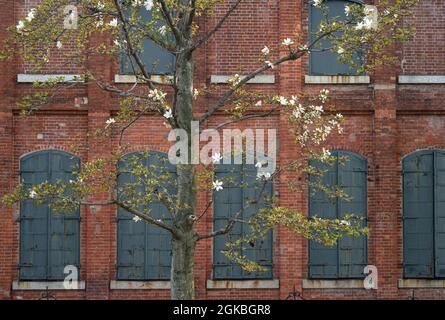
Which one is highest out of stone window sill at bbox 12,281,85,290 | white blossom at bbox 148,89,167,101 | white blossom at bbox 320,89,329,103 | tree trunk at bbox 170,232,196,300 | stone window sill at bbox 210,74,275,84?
stone window sill at bbox 210,74,275,84

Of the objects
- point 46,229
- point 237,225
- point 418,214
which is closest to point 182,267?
point 237,225

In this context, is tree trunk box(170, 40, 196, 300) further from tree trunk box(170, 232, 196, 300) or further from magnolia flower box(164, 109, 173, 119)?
magnolia flower box(164, 109, 173, 119)

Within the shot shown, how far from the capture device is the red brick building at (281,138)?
18.8 m

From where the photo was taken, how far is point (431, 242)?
1919 cm

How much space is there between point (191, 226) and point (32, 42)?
3.51 meters

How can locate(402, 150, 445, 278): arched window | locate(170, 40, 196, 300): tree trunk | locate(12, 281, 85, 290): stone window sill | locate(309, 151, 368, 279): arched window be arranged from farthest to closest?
locate(402, 150, 445, 278): arched window → locate(309, 151, 368, 279): arched window → locate(12, 281, 85, 290): stone window sill → locate(170, 40, 196, 300): tree trunk

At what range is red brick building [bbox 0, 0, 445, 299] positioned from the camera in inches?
741

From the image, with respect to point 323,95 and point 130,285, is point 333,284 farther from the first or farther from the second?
point 323,95

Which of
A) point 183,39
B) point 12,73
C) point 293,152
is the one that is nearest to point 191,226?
point 183,39

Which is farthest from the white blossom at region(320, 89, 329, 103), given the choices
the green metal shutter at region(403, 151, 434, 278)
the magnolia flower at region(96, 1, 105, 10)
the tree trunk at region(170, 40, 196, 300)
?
the green metal shutter at region(403, 151, 434, 278)

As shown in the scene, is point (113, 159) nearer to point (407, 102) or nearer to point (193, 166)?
point (193, 166)

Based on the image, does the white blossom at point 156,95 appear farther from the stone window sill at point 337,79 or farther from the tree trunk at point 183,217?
the stone window sill at point 337,79

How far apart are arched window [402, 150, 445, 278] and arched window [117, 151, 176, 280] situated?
4740 millimetres

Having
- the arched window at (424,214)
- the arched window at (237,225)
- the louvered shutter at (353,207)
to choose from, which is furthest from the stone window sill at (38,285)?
the arched window at (424,214)
